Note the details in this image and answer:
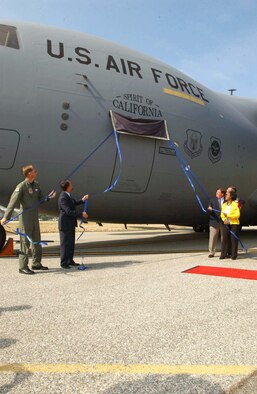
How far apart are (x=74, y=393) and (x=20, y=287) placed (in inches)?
128

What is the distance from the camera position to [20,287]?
17.9 feet

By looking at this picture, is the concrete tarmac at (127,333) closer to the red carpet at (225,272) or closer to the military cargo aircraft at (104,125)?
the red carpet at (225,272)

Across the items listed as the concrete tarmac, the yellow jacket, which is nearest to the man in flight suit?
the concrete tarmac

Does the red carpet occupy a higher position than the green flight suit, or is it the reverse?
the green flight suit

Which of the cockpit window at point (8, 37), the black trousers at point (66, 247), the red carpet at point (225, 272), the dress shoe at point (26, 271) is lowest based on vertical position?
the red carpet at point (225, 272)

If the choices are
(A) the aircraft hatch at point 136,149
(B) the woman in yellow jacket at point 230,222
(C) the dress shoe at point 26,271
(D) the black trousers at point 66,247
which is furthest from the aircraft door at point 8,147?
(B) the woman in yellow jacket at point 230,222

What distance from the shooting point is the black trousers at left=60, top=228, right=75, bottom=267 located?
Answer: 7.14m

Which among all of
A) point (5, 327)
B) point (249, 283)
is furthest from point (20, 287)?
point (249, 283)

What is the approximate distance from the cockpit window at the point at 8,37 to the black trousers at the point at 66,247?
4.59 m

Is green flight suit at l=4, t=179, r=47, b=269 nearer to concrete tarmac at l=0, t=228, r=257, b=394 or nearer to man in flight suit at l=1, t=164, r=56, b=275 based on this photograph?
man in flight suit at l=1, t=164, r=56, b=275

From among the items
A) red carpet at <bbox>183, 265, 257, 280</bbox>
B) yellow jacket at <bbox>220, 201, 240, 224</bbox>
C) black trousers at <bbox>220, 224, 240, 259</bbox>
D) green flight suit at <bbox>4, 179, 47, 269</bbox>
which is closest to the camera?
red carpet at <bbox>183, 265, 257, 280</bbox>

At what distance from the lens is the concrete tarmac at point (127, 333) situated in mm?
2637

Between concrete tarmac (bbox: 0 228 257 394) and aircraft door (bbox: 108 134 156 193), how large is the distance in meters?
3.42

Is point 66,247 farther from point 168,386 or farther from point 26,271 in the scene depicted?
point 168,386
